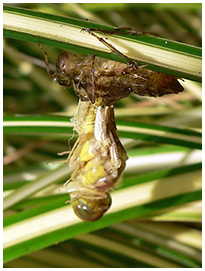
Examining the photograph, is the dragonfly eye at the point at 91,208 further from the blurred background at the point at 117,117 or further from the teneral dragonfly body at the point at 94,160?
the blurred background at the point at 117,117

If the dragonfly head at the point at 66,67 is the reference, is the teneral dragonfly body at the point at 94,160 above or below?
below

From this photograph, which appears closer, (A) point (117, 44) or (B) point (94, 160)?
(A) point (117, 44)

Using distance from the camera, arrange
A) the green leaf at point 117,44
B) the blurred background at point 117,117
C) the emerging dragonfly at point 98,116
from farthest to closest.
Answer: the blurred background at point 117,117 → the emerging dragonfly at point 98,116 → the green leaf at point 117,44

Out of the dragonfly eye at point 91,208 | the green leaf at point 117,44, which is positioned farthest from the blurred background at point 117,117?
the green leaf at point 117,44

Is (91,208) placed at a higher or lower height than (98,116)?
lower

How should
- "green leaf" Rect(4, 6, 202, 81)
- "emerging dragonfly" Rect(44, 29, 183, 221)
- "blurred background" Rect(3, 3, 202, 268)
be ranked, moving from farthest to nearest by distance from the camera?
"blurred background" Rect(3, 3, 202, 268), "emerging dragonfly" Rect(44, 29, 183, 221), "green leaf" Rect(4, 6, 202, 81)

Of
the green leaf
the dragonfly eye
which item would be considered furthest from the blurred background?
the green leaf

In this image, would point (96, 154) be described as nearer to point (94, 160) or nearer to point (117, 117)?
point (94, 160)

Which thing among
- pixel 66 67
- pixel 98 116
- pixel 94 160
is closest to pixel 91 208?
pixel 94 160

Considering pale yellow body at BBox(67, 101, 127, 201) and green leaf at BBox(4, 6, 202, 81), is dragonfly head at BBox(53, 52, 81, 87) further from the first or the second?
green leaf at BBox(4, 6, 202, 81)
